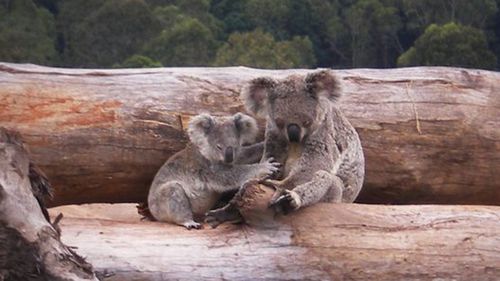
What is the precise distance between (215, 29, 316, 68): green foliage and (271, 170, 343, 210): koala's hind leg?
368 inches

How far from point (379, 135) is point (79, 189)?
66.1 inches

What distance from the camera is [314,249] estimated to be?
17.4 feet

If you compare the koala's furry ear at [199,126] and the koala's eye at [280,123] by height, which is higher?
the koala's eye at [280,123]

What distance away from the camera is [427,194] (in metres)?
6.48

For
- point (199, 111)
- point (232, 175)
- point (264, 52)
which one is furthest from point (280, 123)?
point (264, 52)

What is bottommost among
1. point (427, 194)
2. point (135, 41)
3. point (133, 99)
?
point (135, 41)

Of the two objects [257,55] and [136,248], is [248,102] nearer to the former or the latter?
[136,248]

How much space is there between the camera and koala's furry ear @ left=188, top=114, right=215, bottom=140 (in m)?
6.05

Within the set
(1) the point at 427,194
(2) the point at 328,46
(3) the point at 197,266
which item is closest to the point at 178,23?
(2) the point at 328,46

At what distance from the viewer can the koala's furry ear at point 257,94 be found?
5668 mm

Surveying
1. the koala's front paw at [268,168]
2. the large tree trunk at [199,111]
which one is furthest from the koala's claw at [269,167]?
the large tree trunk at [199,111]

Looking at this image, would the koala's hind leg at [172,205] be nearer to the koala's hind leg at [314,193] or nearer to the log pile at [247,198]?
the log pile at [247,198]

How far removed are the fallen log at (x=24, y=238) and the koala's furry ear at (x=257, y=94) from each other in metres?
1.41

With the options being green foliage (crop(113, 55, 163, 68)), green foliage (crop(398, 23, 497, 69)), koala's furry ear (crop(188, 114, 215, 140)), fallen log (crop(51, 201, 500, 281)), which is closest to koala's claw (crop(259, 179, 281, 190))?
fallen log (crop(51, 201, 500, 281))
